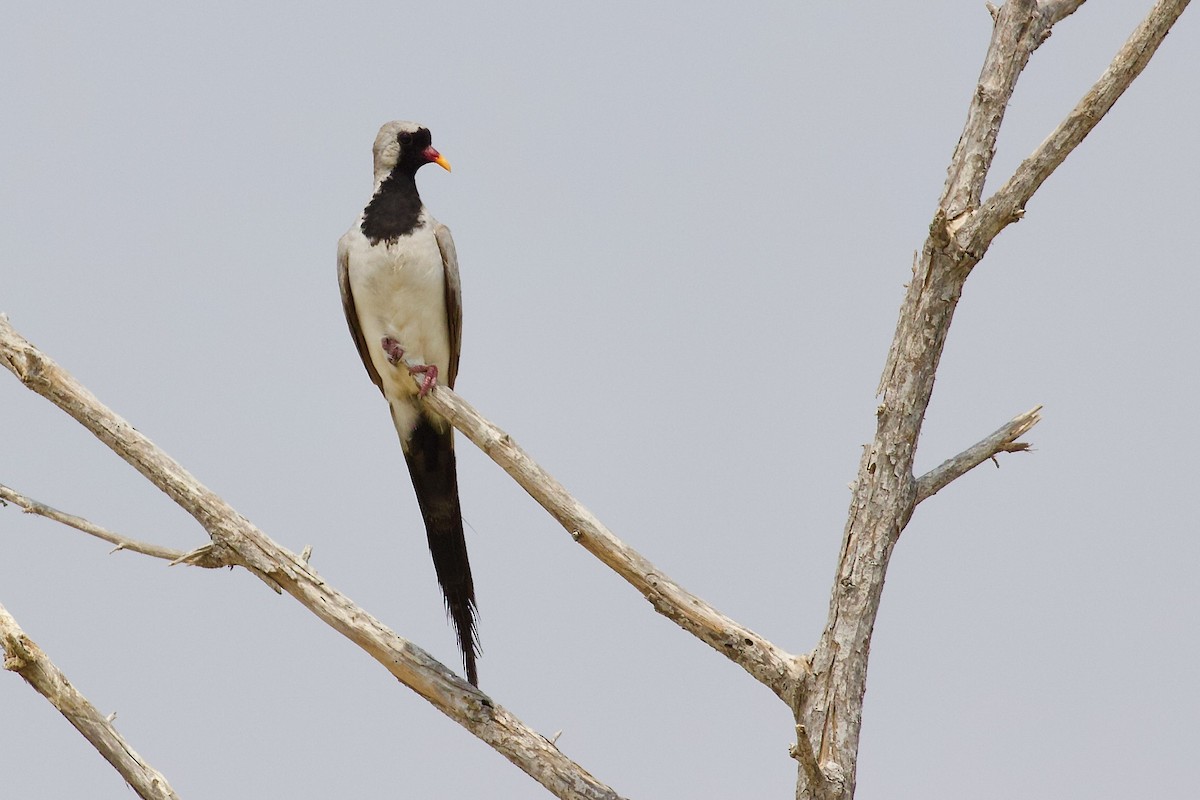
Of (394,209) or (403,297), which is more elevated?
(394,209)

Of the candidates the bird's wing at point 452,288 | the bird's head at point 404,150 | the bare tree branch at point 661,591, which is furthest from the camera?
the bird's head at point 404,150

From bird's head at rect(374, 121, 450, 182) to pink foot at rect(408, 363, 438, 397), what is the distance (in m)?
1.01

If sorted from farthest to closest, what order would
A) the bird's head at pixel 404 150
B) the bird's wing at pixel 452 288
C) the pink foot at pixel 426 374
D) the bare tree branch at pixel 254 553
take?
1. the bird's head at pixel 404 150
2. the bird's wing at pixel 452 288
3. the pink foot at pixel 426 374
4. the bare tree branch at pixel 254 553

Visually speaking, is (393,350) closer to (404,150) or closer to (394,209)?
(394,209)

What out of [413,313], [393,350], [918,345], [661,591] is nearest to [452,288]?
[413,313]

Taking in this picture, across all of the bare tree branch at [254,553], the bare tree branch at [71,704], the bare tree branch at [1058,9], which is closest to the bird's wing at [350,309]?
the bare tree branch at [254,553]

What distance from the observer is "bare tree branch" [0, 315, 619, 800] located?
5.28 m

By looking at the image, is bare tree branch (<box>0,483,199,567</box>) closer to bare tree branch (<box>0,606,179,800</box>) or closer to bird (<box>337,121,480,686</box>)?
bare tree branch (<box>0,606,179,800</box>)

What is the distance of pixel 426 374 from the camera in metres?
6.45

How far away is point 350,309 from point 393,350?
0.37 meters

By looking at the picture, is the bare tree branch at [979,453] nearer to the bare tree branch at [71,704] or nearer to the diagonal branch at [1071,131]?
the diagonal branch at [1071,131]

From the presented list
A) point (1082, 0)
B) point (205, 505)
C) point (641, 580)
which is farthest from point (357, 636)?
point (1082, 0)

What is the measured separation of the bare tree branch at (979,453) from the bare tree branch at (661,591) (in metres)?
0.81

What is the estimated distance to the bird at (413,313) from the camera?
21.4 feet
